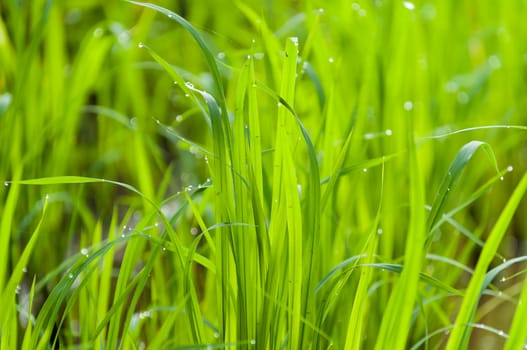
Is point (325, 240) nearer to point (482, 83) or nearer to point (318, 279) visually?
point (318, 279)

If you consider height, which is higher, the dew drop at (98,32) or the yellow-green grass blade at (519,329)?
the dew drop at (98,32)

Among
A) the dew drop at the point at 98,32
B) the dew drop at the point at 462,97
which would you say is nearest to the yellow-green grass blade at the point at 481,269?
the dew drop at the point at 462,97

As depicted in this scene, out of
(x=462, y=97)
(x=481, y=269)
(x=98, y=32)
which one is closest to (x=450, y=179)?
(x=481, y=269)

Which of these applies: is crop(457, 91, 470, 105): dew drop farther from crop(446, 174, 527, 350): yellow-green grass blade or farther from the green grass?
crop(446, 174, 527, 350): yellow-green grass blade

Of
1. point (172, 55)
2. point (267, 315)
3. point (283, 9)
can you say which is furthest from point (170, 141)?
point (267, 315)

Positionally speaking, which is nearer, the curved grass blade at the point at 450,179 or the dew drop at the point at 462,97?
the curved grass blade at the point at 450,179

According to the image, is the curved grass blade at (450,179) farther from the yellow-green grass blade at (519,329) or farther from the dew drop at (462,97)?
the dew drop at (462,97)

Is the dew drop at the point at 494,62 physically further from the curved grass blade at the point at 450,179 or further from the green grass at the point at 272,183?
the curved grass blade at the point at 450,179

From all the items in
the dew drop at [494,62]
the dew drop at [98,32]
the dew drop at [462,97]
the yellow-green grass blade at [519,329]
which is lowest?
the yellow-green grass blade at [519,329]
